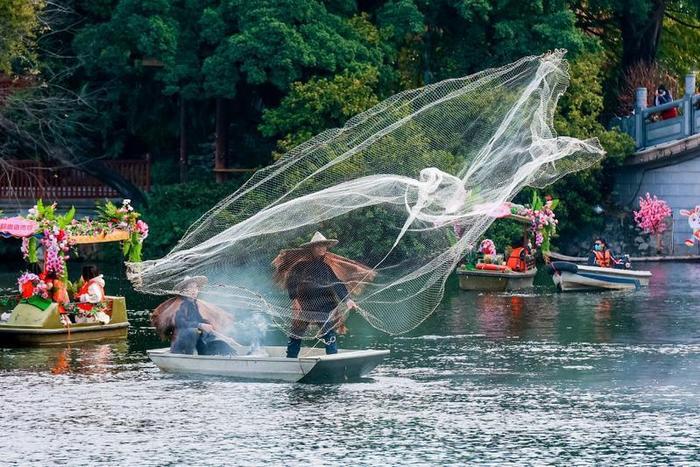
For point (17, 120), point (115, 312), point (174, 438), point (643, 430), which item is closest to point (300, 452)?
point (174, 438)

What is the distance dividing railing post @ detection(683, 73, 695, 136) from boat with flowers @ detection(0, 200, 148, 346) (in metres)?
→ 21.8

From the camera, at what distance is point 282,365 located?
1029 inches

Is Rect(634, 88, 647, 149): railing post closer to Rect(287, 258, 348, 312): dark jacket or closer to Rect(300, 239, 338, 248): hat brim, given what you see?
Rect(287, 258, 348, 312): dark jacket

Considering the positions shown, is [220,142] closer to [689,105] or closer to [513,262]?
[513,262]

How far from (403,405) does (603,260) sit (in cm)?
2061

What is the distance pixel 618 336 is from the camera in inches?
1287

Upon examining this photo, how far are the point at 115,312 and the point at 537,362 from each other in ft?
28.7

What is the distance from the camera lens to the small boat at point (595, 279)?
42312mm

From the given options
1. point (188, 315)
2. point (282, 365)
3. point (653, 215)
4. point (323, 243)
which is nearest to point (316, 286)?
point (323, 243)

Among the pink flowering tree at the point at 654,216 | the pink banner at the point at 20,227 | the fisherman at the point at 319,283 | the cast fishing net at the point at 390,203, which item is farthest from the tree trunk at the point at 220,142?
the fisherman at the point at 319,283

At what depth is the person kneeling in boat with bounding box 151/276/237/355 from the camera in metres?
26.7

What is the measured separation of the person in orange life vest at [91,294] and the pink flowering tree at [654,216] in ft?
76.6

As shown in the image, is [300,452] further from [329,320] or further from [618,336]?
[618,336]

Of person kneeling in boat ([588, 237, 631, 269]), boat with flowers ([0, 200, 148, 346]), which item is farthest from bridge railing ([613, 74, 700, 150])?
boat with flowers ([0, 200, 148, 346])
